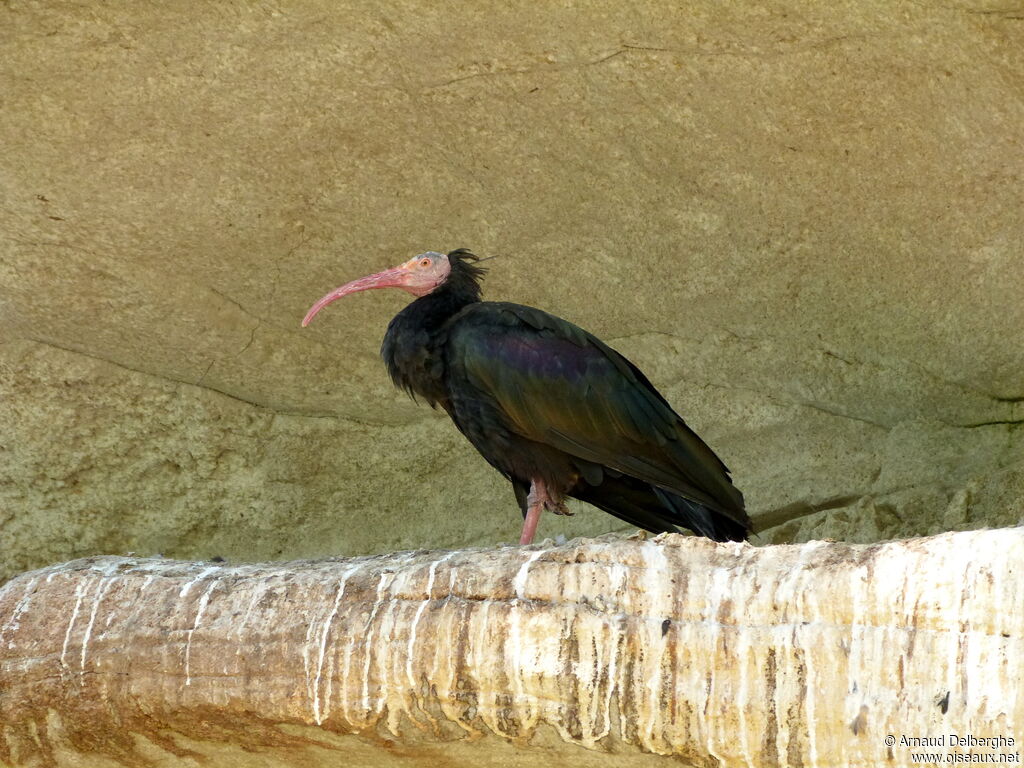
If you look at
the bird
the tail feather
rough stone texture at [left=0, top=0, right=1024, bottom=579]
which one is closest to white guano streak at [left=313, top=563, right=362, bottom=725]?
the bird

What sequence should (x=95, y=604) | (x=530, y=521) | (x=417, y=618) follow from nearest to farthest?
(x=417, y=618), (x=95, y=604), (x=530, y=521)

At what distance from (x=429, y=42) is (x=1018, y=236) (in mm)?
2823

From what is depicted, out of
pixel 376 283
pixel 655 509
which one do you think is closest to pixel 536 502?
pixel 655 509

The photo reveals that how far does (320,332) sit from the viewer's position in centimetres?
684

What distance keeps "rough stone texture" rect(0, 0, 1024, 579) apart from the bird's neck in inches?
24.6

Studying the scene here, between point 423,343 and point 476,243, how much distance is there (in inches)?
38.6

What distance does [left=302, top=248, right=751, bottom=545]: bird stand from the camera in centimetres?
568

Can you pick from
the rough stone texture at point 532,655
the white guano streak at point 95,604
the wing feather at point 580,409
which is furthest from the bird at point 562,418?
the white guano streak at point 95,604

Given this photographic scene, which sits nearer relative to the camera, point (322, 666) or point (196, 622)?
point (322, 666)

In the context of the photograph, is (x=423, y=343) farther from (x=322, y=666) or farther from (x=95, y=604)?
(x=322, y=666)

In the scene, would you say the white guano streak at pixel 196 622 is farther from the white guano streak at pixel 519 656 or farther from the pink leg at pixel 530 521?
the pink leg at pixel 530 521

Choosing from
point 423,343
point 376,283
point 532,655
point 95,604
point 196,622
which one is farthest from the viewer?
point 376,283

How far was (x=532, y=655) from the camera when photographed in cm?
404

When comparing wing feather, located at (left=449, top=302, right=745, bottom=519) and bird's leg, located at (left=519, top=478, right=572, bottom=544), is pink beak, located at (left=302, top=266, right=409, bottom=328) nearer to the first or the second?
wing feather, located at (left=449, top=302, right=745, bottom=519)
